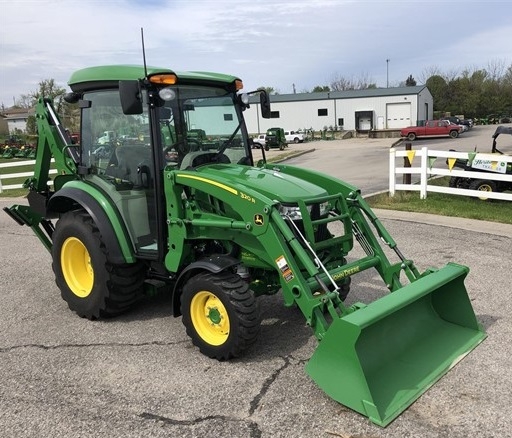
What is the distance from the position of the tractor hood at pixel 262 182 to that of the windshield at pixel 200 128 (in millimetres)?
192

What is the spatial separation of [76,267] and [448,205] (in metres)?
7.58

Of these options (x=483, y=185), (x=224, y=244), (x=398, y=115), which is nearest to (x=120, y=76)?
(x=224, y=244)

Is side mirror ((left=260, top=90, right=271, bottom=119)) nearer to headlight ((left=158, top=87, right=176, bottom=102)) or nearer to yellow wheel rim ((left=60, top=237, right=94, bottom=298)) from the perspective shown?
headlight ((left=158, top=87, right=176, bottom=102))

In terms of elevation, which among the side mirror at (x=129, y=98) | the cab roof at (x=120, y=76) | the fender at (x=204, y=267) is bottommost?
the fender at (x=204, y=267)

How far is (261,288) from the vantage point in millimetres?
4266

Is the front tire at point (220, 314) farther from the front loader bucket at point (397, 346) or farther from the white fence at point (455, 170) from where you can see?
the white fence at point (455, 170)

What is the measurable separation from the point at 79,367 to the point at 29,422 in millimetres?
746

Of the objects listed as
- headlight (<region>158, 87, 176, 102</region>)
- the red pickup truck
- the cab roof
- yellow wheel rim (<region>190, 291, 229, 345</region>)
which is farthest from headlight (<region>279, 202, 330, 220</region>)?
the red pickup truck

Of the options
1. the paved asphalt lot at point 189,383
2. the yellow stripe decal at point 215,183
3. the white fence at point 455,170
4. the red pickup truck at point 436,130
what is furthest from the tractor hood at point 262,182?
the red pickup truck at point 436,130

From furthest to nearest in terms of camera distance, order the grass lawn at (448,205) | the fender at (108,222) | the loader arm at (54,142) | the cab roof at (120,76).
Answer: the grass lawn at (448,205)
the loader arm at (54,142)
the fender at (108,222)
the cab roof at (120,76)

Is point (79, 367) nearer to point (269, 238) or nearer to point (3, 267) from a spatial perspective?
point (269, 238)

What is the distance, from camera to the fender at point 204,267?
3801mm

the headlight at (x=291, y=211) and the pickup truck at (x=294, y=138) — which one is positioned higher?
the headlight at (x=291, y=211)

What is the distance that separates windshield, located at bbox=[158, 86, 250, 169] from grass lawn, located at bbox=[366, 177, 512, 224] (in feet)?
18.8
